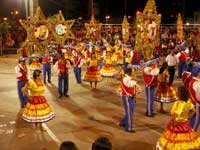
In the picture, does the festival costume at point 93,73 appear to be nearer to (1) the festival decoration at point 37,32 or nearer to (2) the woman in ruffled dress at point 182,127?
(1) the festival decoration at point 37,32

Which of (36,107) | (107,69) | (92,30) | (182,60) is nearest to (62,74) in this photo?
(107,69)

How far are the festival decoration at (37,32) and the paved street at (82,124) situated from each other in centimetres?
227

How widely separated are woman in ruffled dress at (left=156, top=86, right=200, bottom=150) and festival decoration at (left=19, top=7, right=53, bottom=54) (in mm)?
5347

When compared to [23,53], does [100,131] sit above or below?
below

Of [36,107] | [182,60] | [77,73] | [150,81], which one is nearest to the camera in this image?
[36,107]

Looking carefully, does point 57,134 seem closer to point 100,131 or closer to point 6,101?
point 100,131

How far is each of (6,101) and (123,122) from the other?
211 inches

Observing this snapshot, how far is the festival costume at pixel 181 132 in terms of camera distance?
22.7 ft

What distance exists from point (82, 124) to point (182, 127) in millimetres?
4125

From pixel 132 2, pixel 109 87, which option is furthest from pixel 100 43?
pixel 132 2

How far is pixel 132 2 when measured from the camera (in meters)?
46.3

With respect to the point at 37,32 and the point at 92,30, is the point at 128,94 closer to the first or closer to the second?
the point at 37,32

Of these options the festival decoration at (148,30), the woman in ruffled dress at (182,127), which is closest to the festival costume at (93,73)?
the festival decoration at (148,30)

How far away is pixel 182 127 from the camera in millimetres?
7008
